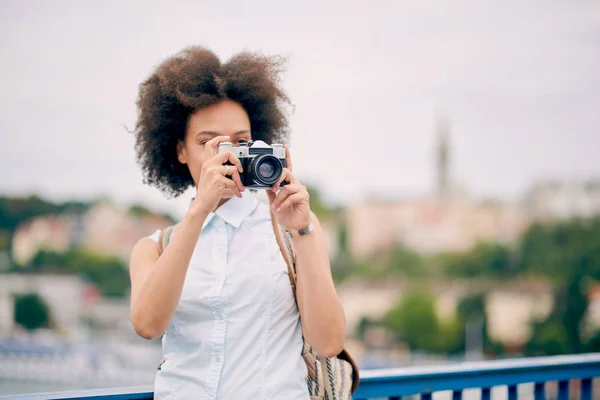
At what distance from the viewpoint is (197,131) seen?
5.04 feet

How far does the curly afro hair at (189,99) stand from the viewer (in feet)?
5.16

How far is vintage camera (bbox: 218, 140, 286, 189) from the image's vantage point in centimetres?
140

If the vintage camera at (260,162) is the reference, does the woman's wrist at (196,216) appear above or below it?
below

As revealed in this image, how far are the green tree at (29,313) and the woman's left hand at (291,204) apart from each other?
211ft

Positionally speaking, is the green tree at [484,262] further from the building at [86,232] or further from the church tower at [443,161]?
the building at [86,232]

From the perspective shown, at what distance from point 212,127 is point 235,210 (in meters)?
0.19

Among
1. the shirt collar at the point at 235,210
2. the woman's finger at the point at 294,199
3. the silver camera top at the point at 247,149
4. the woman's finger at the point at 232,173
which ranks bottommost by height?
the shirt collar at the point at 235,210

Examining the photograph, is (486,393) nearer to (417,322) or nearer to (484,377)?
(484,377)

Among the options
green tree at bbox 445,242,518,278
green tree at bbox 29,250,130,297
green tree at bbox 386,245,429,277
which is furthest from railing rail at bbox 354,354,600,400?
green tree at bbox 29,250,130,297

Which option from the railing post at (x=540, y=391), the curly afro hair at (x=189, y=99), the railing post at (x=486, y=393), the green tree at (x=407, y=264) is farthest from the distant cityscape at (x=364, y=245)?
the curly afro hair at (x=189, y=99)

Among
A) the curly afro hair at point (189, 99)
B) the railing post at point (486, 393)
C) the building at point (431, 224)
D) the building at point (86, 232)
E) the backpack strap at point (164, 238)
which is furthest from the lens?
the building at point (86, 232)

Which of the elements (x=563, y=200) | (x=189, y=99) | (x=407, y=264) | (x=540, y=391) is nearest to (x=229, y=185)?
(x=189, y=99)

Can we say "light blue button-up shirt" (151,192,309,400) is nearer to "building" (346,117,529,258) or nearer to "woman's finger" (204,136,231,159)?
"woman's finger" (204,136,231,159)

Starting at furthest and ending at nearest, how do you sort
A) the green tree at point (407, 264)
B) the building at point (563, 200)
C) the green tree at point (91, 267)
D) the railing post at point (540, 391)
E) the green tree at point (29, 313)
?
the green tree at point (91, 267) < the green tree at point (29, 313) < the green tree at point (407, 264) < the building at point (563, 200) < the railing post at point (540, 391)
